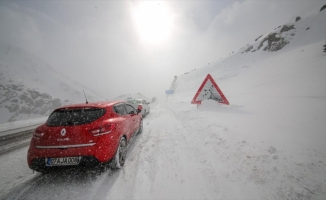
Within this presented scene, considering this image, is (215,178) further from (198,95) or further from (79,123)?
(198,95)

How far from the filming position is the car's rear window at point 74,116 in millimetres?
3070

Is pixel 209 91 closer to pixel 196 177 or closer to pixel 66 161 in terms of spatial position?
pixel 196 177

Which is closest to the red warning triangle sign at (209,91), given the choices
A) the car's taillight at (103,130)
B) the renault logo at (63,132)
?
the car's taillight at (103,130)

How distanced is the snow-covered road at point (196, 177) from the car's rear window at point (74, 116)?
4.18ft

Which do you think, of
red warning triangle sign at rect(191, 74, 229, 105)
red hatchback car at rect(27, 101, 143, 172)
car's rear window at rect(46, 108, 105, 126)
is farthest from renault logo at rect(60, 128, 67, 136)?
red warning triangle sign at rect(191, 74, 229, 105)

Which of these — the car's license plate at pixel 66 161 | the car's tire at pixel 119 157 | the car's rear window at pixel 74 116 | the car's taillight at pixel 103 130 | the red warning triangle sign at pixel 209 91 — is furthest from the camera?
the red warning triangle sign at pixel 209 91

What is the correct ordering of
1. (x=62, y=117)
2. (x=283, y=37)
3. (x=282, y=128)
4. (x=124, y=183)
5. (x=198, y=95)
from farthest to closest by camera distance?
1. (x=283, y=37)
2. (x=198, y=95)
3. (x=282, y=128)
4. (x=62, y=117)
5. (x=124, y=183)

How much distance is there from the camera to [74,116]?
320cm

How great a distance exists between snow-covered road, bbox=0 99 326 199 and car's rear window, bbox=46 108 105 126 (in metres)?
1.27

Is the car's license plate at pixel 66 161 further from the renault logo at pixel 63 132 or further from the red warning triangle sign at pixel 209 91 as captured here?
the red warning triangle sign at pixel 209 91

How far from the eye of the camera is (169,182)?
2762 millimetres

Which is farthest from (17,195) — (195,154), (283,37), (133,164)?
(283,37)

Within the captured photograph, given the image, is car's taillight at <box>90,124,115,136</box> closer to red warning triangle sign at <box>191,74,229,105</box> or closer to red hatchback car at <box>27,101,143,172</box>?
red hatchback car at <box>27,101,143,172</box>

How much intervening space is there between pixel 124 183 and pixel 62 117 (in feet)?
6.89
